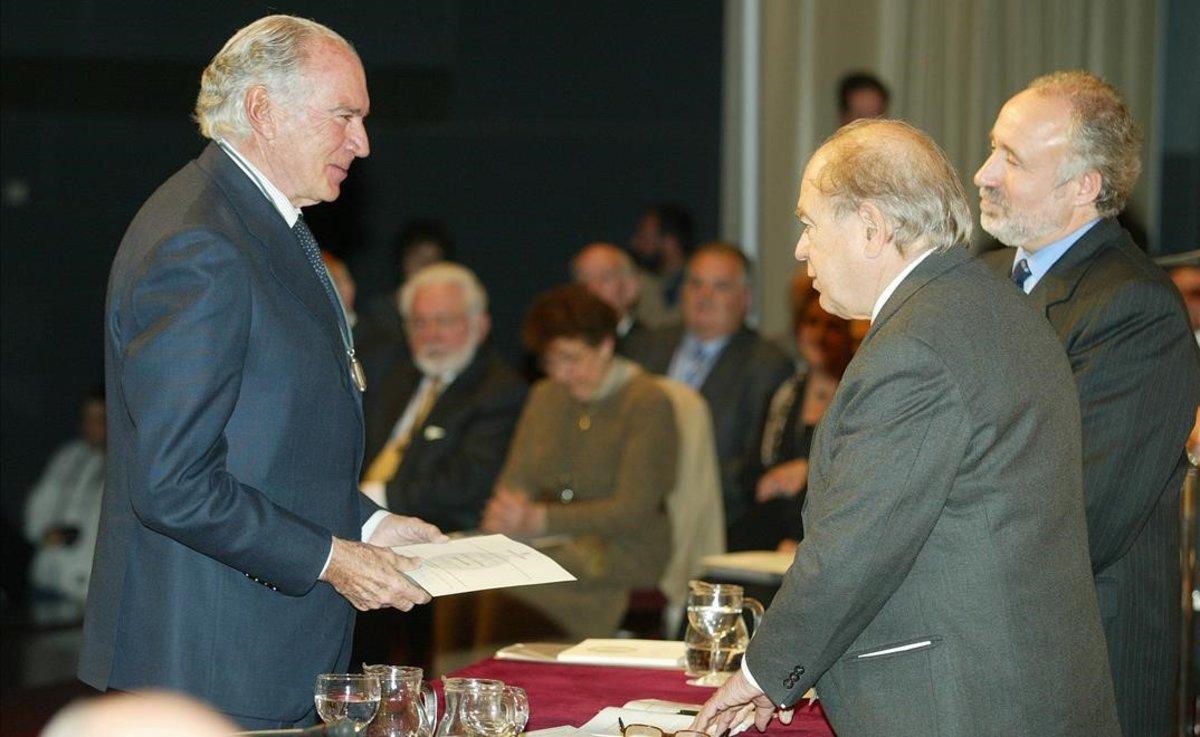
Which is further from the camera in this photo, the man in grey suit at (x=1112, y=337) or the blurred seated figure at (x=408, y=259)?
the blurred seated figure at (x=408, y=259)

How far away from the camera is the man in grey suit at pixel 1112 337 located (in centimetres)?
287

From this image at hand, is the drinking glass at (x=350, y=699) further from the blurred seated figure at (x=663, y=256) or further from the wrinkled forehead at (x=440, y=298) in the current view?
the blurred seated figure at (x=663, y=256)

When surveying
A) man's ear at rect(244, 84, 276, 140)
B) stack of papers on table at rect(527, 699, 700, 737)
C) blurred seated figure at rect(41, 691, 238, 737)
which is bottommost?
stack of papers on table at rect(527, 699, 700, 737)

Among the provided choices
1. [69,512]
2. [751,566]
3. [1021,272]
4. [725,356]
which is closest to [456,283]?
[725,356]

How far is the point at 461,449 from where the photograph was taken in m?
5.16

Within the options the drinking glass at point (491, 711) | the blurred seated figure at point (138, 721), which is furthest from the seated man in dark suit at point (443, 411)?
the blurred seated figure at point (138, 721)

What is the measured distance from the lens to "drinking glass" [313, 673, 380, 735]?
217 cm

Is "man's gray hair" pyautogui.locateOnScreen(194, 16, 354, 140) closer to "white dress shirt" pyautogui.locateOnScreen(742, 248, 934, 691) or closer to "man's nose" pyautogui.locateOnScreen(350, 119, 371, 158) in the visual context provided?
"man's nose" pyautogui.locateOnScreen(350, 119, 371, 158)

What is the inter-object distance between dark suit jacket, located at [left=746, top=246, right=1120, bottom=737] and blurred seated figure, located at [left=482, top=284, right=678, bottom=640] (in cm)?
264

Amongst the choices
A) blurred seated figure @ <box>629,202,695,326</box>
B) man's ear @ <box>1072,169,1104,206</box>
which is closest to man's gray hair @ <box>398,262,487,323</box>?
blurred seated figure @ <box>629,202,695,326</box>

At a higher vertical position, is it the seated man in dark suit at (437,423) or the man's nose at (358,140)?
the man's nose at (358,140)

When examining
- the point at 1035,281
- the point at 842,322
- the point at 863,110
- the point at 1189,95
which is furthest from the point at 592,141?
the point at 1035,281

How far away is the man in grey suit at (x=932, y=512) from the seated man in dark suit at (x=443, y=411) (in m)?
2.88

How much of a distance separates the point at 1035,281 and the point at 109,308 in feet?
5.55
